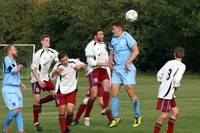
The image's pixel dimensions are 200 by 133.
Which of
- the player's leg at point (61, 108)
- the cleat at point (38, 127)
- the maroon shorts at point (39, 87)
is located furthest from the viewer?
the maroon shorts at point (39, 87)

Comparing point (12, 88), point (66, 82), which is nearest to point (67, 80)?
point (66, 82)

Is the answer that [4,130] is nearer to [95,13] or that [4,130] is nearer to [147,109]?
[147,109]

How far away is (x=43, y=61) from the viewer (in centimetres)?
1523

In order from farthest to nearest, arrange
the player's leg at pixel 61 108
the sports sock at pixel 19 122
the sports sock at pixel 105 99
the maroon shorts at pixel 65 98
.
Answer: the sports sock at pixel 105 99
the maroon shorts at pixel 65 98
the player's leg at pixel 61 108
the sports sock at pixel 19 122

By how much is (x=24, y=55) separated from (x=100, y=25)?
31096 mm

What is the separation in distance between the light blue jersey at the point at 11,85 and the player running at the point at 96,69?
2763 millimetres

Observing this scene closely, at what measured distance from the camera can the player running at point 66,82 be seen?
13797 millimetres

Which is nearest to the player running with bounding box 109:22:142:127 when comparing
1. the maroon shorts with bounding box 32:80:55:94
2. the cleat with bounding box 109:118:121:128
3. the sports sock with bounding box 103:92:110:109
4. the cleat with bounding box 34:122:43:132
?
the cleat with bounding box 109:118:121:128

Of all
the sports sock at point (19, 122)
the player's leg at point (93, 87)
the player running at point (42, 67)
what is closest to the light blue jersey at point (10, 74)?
the sports sock at point (19, 122)

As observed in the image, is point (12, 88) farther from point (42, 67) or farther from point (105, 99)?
point (105, 99)

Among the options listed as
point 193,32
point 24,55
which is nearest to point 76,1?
point 193,32

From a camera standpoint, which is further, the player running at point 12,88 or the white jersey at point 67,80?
the white jersey at point 67,80

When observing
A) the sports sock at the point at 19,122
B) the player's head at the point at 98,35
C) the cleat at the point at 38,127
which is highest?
the player's head at the point at 98,35

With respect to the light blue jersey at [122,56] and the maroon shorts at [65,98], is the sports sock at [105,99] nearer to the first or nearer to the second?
the light blue jersey at [122,56]
